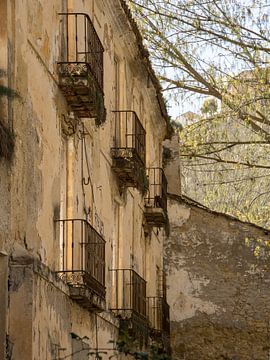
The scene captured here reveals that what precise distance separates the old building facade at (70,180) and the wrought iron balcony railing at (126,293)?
2 centimetres

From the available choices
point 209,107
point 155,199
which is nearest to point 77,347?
point 155,199

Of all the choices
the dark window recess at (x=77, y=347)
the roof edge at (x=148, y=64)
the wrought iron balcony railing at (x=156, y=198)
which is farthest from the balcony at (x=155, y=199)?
the dark window recess at (x=77, y=347)

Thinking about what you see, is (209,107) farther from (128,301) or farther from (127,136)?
(128,301)

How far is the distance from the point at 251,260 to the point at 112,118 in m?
10.0

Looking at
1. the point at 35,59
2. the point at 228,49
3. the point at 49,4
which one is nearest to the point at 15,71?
the point at 35,59

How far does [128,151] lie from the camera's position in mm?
18688

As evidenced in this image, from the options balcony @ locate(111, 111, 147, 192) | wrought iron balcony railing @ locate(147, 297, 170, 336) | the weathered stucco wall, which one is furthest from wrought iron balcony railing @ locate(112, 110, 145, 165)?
the weathered stucco wall

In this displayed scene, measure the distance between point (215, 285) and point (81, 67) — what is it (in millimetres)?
14250

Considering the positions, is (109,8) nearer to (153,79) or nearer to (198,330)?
(153,79)

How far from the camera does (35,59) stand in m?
13.4

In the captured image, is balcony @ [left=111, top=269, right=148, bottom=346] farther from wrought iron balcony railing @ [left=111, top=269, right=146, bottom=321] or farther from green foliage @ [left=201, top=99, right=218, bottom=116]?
green foliage @ [left=201, top=99, right=218, bottom=116]

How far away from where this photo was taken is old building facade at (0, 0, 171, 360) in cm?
1209

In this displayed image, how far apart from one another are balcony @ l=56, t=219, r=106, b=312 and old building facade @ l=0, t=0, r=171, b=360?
1 centimetres

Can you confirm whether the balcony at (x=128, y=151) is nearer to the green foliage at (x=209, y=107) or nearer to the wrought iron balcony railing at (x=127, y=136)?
the wrought iron balcony railing at (x=127, y=136)
